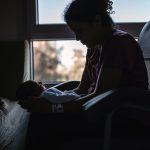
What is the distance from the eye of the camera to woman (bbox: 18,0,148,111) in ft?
4.49

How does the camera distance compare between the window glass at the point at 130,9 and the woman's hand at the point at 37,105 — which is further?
the window glass at the point at 130,9

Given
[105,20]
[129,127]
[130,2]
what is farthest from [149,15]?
[129,127]

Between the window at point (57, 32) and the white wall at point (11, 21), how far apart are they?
6 centimetres

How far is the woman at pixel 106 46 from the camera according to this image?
1368mm

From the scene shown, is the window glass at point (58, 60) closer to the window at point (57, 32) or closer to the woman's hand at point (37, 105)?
the window at point (57, 32)

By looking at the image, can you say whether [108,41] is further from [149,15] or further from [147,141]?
[149,15]

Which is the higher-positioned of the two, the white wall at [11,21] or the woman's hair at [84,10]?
the woman's hair at [84,10]

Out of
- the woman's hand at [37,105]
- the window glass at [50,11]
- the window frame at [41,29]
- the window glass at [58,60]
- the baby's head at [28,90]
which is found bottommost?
the window glass at [58,60]

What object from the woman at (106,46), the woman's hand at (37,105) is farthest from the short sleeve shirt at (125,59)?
the woman's hand at (37,105)

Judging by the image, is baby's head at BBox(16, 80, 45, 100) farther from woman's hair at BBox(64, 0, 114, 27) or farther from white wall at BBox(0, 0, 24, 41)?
white wall at BBox(0, 0, 24, 41)

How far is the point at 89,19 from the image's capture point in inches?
58.9

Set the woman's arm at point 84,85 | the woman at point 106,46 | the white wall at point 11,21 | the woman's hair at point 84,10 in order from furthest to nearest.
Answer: the white wall at point 11,21
the woman's arm at point 84,85
the woman's hair at point 84,10
the woman at point 106,46

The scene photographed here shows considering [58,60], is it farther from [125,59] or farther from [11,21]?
[125,59]

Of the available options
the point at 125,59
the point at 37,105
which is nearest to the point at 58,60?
the point at 125,59
